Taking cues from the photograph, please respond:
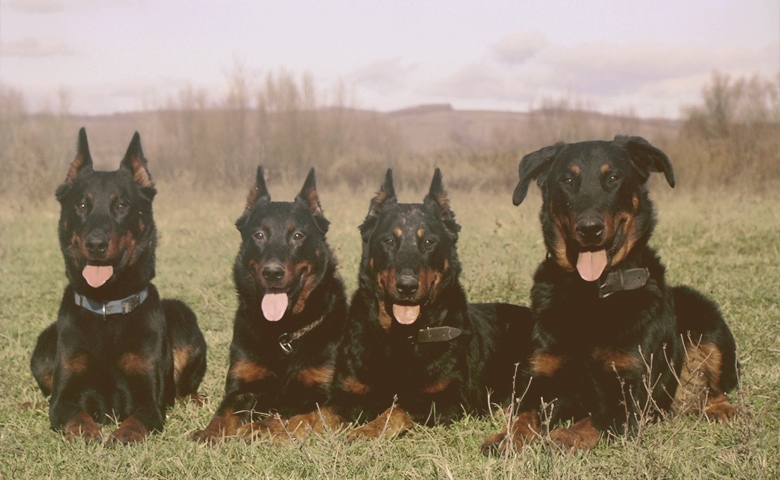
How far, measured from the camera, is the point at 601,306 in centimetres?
463

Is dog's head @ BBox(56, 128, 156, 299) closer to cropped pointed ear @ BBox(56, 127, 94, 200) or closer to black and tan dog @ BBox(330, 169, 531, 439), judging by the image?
cropped pointed ear @ BBox(56, 127, 94, 200)

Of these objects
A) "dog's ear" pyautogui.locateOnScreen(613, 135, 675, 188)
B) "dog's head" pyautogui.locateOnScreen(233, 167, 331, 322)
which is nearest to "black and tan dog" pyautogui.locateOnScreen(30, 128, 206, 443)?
"dog's head" pyautogui.locateOnScreen(233, 167, 331, 322)

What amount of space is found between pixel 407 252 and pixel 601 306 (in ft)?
4.16

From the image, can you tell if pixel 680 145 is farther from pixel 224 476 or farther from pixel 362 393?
pixel 224 476

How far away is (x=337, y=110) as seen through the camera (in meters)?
30.0

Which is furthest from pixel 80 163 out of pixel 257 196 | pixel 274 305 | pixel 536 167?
pixel 536 167

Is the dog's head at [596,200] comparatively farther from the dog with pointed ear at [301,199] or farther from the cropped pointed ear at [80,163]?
the cropped pointed ear at [80,163]

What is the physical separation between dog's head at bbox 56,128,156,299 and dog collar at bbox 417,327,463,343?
1.94 metres

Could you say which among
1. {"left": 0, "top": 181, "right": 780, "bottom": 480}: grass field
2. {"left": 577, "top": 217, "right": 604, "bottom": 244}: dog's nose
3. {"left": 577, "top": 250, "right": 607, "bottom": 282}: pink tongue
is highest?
{"left": 577, "top": 217, "right": 604, "bottom": 244}: dog's nose

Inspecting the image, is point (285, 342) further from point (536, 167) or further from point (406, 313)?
point (536, 167)

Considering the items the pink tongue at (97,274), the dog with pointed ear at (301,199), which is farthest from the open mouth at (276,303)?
the pink tongue at (97,274)

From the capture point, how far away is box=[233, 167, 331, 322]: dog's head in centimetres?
492

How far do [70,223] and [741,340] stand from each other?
18.0 ft

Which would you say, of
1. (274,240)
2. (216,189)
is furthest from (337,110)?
(274,240)
